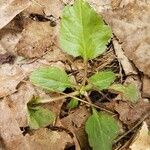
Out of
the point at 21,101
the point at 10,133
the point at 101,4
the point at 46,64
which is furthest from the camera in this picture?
the point at 101,4

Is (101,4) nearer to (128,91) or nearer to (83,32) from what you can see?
(83,32)

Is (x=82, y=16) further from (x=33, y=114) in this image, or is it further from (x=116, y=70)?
(x=33, y=114)

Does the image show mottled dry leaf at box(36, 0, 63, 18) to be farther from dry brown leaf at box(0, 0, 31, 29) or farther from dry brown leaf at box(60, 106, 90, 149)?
dry brown leaf at box(60, 106, 90, 149)

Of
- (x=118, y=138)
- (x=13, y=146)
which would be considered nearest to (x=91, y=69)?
(x=118, y=138)

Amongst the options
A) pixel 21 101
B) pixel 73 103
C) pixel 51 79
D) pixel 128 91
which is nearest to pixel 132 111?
pixel 128 91

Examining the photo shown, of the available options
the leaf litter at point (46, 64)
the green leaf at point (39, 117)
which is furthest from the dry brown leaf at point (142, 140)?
the green leaf at point (39, 117)

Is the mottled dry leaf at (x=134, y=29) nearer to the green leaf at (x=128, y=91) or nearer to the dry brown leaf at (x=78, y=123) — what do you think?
the green leaf at (x=128, y=91)

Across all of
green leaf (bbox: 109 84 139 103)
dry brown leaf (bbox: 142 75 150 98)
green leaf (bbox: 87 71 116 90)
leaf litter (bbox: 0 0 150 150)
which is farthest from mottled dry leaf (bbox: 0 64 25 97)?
dry brown leaf (bbox: 142 75 150 98)
